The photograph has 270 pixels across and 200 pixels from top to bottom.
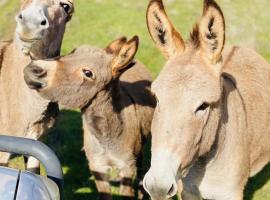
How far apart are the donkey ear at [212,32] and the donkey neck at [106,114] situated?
58.3 inches

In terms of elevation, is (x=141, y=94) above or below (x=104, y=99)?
below

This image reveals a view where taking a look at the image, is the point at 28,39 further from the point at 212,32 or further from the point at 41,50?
the point at 212,32

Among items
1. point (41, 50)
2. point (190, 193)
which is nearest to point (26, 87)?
point (41, 50)

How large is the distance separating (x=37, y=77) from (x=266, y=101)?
2.58 meters

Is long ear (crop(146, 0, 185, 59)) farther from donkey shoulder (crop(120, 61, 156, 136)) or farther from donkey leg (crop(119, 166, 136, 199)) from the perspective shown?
donkey leg (crop(119, 166, 136, 199))

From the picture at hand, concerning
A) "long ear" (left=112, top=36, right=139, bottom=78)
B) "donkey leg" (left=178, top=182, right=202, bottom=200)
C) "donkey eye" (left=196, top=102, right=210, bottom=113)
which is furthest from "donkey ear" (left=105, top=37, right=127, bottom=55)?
"donkey eye" (left=196, top=102, right=210, bottom=113)

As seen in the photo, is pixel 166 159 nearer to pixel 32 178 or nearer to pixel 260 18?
pixel 32 178

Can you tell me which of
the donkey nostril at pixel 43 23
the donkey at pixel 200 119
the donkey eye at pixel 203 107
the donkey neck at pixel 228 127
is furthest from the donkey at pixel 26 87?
the donkey eye at pixel 203 107

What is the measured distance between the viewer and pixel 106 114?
5230mm

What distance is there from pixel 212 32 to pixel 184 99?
649mm

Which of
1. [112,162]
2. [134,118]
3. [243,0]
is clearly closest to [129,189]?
[112,162]

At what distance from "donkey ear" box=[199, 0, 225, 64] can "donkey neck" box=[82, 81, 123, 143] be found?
1481mm

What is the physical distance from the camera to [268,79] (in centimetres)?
581

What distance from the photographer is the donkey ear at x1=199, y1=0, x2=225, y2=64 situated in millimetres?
3764
